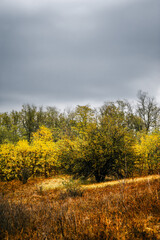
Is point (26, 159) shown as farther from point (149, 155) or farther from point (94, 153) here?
point (149, 155)

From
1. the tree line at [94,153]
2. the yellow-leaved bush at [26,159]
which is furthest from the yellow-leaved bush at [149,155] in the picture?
the yellow-leaved bush at [26,159]

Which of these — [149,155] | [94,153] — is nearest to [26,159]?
[94,153]

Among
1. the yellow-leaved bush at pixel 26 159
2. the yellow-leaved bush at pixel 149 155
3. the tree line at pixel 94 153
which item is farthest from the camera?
the yellow-leaved bush at pixel 26 159

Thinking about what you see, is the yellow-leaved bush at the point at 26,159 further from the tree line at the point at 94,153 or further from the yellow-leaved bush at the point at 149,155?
the yellow-leaved bush at the point at 149,155

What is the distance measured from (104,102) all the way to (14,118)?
1962 centimetres

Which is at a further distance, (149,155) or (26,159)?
(26,159)

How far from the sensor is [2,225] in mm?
3041

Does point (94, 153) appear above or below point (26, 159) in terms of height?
above

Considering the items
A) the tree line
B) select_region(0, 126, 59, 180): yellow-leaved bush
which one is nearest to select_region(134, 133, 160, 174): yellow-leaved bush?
the tree line

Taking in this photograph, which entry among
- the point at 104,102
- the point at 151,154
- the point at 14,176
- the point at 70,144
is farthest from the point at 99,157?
the point at 104,102

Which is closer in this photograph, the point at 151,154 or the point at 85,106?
the point at 151,154

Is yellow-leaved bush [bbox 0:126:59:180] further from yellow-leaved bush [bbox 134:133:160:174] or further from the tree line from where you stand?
yellow-leaved bush [bbox 134:133:160:174]

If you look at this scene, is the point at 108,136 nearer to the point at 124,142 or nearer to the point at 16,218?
the point at 124,142

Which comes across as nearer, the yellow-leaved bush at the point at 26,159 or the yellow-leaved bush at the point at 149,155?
the yellow-leaved bush at the point at 149,155
